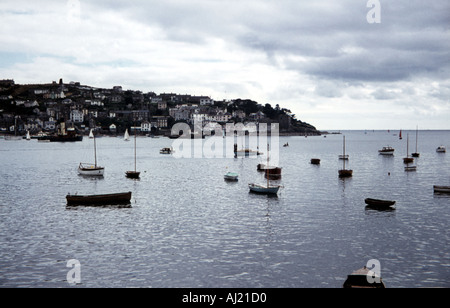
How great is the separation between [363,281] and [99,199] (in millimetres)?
41837

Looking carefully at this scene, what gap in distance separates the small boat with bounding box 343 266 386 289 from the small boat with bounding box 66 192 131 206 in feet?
129

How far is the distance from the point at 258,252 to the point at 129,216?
21.2 meters

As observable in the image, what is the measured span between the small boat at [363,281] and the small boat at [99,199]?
129 feet

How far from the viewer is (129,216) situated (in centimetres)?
5038

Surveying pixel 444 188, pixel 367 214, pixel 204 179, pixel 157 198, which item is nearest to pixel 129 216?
pixel 157 198

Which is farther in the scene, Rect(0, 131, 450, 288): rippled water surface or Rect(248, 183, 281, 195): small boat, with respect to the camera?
Rect(248, 183, 281, 195): small boat

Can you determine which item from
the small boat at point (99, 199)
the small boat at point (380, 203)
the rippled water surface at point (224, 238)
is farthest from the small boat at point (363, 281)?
the small boat at point (99, 199)

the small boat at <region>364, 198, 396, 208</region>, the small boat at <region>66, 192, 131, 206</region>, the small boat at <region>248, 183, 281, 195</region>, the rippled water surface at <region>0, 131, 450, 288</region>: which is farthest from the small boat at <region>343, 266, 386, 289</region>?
the small boat at <region>66, 192, 131, 206</region>

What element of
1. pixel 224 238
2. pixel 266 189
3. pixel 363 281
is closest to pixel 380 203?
pixel 266 189

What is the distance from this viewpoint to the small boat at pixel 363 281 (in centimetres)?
2491

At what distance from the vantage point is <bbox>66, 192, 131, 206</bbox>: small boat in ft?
186

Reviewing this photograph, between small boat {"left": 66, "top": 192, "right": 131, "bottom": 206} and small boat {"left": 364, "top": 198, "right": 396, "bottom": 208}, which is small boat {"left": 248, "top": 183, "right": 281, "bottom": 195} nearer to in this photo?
small boat {"left": 364, "top": 198, "right": 396, "bottom": 208}

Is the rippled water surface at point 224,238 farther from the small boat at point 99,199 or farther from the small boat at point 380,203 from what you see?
the small boat at point 99,199
